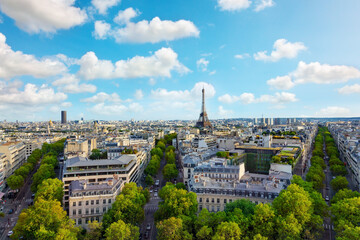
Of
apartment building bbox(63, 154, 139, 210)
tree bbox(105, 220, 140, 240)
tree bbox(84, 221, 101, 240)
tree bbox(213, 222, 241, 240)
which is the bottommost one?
tree bbox(84, 221, 101, 240)

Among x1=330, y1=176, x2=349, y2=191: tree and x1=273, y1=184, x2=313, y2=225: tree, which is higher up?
x1=273, y1=184, x2=313, y2=225: tree

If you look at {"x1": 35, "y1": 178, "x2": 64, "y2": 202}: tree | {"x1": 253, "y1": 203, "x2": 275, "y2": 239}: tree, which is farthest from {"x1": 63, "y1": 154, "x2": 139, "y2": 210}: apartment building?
{"x1": 253, "y1": 203, "x2": 275, "y2": 239}: tree

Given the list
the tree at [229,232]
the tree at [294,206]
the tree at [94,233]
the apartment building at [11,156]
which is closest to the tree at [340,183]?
the tree at [294,206]

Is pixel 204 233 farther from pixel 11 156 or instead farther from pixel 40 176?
pixel 11 156

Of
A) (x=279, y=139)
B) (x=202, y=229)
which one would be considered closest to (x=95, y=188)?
(x=202, y=229)

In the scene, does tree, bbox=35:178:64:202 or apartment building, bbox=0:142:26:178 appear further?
apartment building, bbox=0:142:26:178

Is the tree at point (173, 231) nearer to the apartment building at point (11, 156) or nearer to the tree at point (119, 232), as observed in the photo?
the tree at point (119, 232)

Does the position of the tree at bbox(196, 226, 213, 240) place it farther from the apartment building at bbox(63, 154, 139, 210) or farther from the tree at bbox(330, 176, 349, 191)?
the tree at bbox(330, 176, 349, 191)
